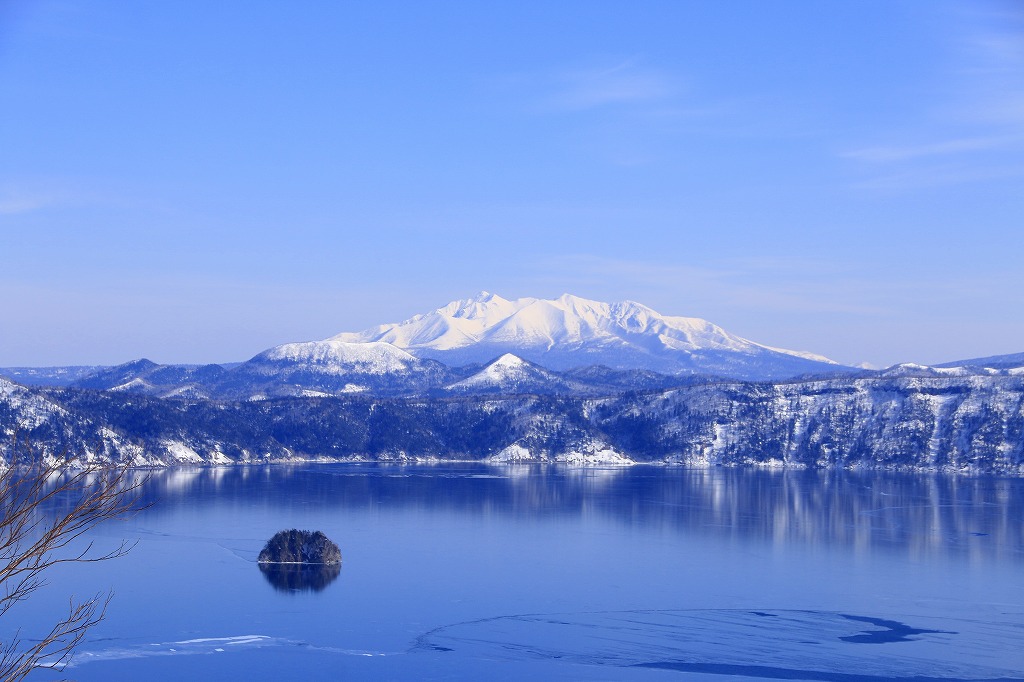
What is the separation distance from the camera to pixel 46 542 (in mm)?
10477

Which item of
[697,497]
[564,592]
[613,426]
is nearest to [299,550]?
[564,592]

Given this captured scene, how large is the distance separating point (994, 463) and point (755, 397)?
41.8 m

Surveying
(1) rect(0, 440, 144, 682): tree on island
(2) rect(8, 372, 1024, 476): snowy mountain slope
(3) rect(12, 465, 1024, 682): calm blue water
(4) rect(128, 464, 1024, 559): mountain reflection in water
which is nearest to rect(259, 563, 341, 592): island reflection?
(3) rect(12, 465, 1024, 682): calm blue water

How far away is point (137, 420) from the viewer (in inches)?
6501

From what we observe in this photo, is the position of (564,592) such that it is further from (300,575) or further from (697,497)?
(697,497)

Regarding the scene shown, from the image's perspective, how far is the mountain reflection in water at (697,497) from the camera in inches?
3282

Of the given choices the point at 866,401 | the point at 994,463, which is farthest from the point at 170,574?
the point at 866,401

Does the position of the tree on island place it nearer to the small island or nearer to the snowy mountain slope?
the small island

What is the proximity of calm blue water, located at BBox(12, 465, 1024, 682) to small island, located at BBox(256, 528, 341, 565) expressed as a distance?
43.4 inches

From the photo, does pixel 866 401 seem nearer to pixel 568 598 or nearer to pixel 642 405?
pixel 642 405

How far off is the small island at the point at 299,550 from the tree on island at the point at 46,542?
8.77 metres

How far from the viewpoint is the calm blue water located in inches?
1670

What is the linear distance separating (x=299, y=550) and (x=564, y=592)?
60.0 feet

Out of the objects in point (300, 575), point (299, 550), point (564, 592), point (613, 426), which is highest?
point (613, 426)
